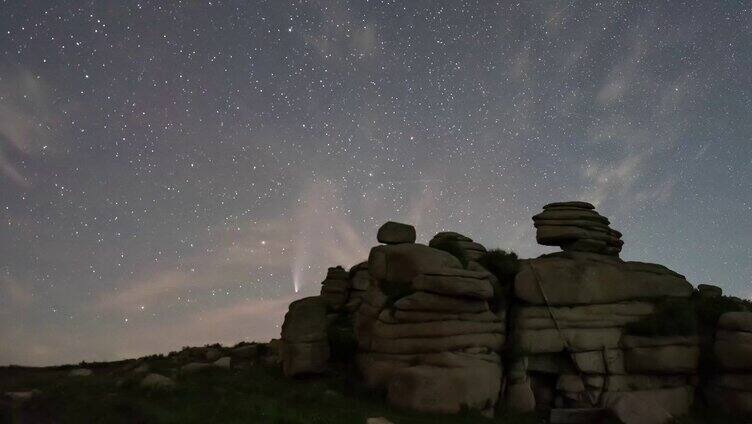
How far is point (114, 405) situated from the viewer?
1639 centimetres

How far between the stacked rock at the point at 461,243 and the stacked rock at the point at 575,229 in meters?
3.35

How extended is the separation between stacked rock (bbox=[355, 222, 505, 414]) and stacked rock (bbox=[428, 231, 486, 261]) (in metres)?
3.08

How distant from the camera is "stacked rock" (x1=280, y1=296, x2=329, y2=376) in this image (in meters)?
23.9

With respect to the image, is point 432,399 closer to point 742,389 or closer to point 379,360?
point 379,360

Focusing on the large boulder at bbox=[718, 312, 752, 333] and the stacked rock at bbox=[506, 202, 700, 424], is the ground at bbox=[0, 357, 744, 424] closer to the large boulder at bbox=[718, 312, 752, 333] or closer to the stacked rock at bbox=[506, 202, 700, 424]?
the stacked rock at bbox=[506, 202, 700, 424]

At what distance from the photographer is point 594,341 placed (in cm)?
2394

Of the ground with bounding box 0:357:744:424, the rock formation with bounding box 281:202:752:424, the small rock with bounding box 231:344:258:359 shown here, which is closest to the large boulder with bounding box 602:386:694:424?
the rock formation with bounding box 281:202:752:424

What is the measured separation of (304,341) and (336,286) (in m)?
20.3

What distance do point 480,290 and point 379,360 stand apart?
210 inches

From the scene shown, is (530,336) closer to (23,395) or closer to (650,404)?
(650,404)

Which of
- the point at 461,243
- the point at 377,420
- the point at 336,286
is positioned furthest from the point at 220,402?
the point at 336,286

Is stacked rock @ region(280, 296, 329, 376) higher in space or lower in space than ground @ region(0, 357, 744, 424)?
higher

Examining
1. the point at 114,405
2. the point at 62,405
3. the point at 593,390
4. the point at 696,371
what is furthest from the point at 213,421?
the point at 696,371

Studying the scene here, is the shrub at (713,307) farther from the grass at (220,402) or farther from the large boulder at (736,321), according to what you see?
the grass at (220,402)
